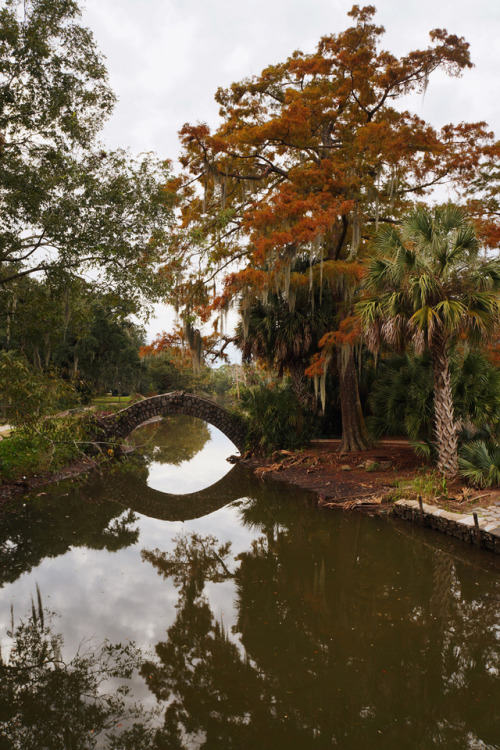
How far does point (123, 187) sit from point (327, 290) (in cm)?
752

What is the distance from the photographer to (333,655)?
15.6 feet

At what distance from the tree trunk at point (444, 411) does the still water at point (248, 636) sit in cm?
182

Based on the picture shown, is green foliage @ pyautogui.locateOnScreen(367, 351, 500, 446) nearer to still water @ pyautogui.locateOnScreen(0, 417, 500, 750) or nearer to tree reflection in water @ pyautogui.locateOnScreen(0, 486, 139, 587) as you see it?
still water @ pyautogui.locateOnScreen(0, 417, 500, 750)

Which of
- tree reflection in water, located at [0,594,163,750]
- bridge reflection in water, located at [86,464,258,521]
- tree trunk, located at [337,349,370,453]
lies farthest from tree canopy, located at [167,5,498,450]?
tree reflection in water, located at [0,594,163,750]

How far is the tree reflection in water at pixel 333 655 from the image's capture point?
372cm

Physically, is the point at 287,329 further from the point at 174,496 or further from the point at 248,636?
the point at 248,636

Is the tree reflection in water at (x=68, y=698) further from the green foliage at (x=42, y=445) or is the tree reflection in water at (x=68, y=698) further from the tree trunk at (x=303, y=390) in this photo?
the tree trunk at (x=303, y=390)

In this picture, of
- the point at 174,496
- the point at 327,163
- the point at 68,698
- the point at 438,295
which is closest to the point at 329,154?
the point at 327,163

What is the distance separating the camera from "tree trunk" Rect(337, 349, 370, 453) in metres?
14.4

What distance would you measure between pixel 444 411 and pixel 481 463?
3.85 ft

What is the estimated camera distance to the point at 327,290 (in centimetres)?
1480

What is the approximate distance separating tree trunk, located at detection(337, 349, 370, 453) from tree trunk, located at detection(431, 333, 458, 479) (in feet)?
14.5

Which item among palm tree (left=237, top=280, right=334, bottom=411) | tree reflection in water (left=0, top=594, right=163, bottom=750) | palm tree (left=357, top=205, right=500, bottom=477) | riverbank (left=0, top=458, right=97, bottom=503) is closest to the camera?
tree reflection in water (left=0, top=594, right=163, bottom=750)

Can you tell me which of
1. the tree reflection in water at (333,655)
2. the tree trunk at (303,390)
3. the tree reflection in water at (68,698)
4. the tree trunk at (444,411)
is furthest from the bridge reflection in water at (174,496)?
the tree reflection in water at (68,698)
